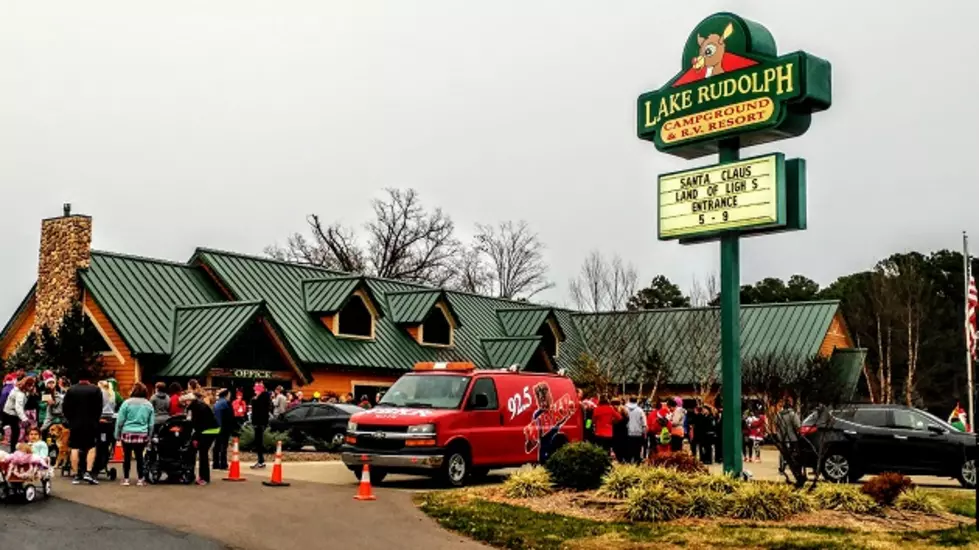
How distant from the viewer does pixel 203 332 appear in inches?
1205

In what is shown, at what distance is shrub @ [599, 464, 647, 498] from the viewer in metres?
15.3

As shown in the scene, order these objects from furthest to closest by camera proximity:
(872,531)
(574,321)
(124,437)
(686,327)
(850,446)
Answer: (574,321) < (686,327) < (850,446) < (124,437) < (872,531)

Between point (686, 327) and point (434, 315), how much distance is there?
11123mm

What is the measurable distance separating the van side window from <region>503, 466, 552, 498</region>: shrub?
110 inches

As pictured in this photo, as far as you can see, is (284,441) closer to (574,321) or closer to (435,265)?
(574,321)

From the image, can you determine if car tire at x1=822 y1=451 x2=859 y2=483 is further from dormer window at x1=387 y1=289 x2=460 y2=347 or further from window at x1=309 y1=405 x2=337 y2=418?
dormer window at x1=387 y1=289 x2=460 y2=347

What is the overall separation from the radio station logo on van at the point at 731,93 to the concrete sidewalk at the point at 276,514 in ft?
24.6

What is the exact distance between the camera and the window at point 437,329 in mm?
39781

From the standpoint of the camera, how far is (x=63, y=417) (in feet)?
60.8

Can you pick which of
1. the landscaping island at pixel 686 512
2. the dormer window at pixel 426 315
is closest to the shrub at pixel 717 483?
the landscaping island at pixel 686 512

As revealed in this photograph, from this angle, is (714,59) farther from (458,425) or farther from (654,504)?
(654,504)

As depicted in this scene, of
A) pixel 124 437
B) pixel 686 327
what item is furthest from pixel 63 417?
pixel 686 327

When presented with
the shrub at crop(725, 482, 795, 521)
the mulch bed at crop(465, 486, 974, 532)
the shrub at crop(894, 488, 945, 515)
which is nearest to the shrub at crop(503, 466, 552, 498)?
the mulch bed at crop(465, 486, 974, 532)

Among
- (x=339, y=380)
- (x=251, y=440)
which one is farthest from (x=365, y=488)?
(x=339, y=380)
